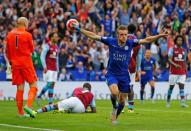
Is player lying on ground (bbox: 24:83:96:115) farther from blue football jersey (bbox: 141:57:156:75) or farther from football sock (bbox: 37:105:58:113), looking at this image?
blue football jersey (bbox: 141:57:156:75)

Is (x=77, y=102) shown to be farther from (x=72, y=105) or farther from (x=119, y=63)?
(x=119, y=63)

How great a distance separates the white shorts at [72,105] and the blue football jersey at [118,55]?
12.2 feet

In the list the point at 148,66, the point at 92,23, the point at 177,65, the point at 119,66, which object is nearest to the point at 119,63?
the point at 119,66

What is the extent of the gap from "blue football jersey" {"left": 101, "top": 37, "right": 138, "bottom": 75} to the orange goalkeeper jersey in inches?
111

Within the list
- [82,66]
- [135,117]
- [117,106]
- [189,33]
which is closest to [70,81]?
[82,66]

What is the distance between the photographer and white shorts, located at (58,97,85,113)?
75.5 ft

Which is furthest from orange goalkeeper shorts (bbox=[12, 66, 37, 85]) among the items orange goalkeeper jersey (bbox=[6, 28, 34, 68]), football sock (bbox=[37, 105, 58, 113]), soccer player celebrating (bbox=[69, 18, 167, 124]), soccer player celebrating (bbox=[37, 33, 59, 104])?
soccer player celebrating (bbox=[37, 33, 59, 104])

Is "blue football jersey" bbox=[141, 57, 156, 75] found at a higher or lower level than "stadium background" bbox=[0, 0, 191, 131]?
lower

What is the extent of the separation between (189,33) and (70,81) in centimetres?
792

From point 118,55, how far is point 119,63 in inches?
8.5

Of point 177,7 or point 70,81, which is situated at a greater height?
point 177,7

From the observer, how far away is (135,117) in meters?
21.9

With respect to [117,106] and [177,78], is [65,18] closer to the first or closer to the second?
[177,78]

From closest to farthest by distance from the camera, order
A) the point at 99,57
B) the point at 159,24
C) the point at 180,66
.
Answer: the point at 180,66 → the point at 99,57 → the point at 159,24
